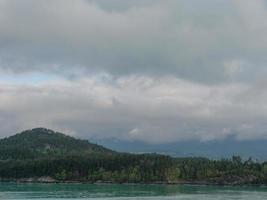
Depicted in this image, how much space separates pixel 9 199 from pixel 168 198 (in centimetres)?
3516

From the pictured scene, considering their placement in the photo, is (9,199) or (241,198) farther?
(241,198)

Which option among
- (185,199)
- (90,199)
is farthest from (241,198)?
(90,199)

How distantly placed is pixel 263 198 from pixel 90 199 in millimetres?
39779

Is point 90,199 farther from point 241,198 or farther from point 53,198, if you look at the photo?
point 241,198

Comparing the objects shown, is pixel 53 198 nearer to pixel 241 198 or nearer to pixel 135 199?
pixel 135 199

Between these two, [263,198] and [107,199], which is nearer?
[107,199]

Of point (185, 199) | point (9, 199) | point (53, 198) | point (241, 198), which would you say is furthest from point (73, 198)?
point (241, 198)

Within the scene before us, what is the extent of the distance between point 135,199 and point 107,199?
6.11 meters

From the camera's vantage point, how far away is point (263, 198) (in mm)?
135750

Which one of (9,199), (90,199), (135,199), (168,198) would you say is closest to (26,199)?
(9,199)

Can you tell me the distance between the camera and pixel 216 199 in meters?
129

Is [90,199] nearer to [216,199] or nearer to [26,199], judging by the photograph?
[26,199]

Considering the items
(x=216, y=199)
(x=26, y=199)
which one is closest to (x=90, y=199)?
(x=26, y=199)

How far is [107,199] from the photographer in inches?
4990
